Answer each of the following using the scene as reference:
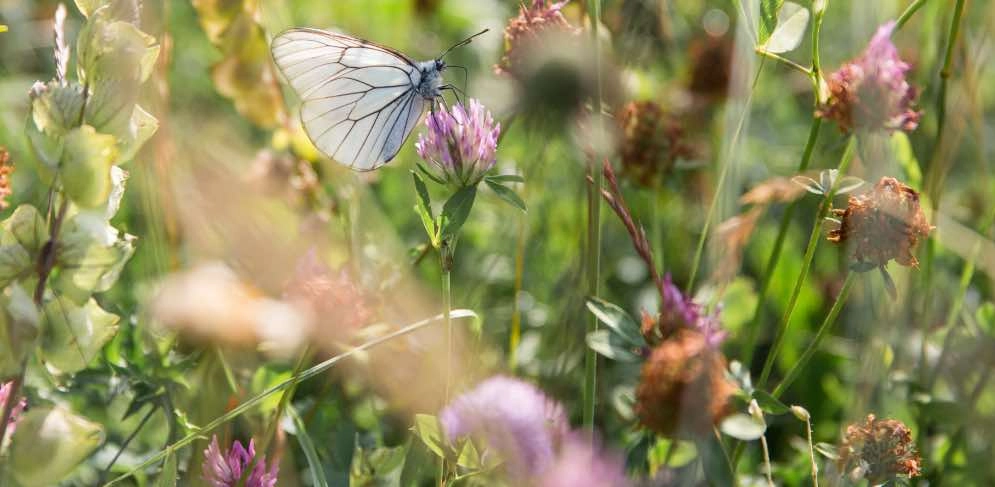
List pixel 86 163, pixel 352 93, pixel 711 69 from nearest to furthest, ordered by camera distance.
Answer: pixel 86 163
pixel 352 93
pixel 711 69

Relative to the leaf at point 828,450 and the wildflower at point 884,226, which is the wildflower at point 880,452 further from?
the wildflower at point 884,226

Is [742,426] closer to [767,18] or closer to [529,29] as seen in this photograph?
[767,18]

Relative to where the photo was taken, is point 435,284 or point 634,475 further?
point 435,284

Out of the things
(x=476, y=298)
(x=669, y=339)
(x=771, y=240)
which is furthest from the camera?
(x=771, y=240)

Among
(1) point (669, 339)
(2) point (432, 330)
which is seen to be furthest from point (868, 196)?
(2) point (432, 330)

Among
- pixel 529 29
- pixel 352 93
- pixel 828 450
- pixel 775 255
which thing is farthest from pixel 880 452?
pixel 352 93

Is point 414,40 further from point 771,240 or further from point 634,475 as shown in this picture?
point 634,475

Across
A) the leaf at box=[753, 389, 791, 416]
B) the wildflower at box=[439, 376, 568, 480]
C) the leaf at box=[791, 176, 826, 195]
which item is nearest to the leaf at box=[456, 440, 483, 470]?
the wildflower at box=[439, 376, 568, 480]
